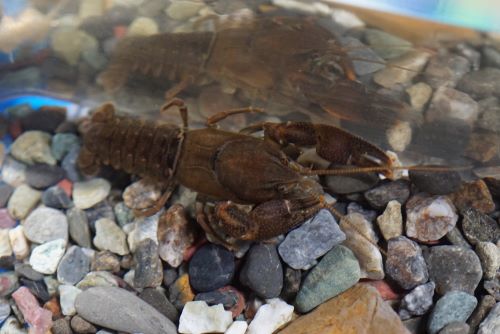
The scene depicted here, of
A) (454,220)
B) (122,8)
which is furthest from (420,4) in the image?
(122,8)

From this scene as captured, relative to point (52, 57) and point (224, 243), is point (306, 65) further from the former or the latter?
point (52, 57)

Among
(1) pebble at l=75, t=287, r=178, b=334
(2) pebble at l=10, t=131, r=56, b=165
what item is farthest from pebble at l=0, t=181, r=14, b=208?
(1) pebble at l=75, t=287, r=178, b=334

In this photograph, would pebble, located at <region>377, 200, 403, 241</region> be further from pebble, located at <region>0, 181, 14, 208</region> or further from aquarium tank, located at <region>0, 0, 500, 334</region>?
pebble, located at <region>0, 181, 14, 208</region>

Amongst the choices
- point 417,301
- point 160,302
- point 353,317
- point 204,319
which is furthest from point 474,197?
point 160,302

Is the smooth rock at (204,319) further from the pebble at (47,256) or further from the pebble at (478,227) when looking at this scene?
the pebble at (478,227)

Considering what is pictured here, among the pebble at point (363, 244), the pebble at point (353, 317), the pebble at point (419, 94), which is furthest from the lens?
the pebble at point (419, 94)

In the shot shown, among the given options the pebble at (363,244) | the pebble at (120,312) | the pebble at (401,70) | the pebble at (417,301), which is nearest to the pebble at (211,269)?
the pebble at (120,312)
